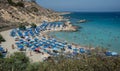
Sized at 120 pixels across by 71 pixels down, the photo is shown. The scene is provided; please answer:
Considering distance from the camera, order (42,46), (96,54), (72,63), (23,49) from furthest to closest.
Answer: (42,46) → (23,49) → (96,54) → (72,63)

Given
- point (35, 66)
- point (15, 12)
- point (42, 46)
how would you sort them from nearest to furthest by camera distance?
point (35, 66), point (42, 46), point (15, 12)

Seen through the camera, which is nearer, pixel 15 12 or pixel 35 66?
pixel 35 66

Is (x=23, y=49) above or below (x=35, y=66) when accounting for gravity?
below

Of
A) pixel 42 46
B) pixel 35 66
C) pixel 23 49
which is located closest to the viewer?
pixel 35 66

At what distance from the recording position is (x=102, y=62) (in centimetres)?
657

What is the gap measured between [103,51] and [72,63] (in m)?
1.40

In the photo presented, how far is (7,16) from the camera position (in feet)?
222

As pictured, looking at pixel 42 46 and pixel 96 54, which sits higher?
pixel 96 54

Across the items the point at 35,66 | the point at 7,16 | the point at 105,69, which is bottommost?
the point at 7,16

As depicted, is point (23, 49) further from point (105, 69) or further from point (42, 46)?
point (105, 69)

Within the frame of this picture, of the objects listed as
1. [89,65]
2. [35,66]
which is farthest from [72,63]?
[35,66]

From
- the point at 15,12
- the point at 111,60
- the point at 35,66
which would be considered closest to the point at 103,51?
the point at 111,60

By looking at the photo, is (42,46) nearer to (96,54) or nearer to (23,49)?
(23,49)

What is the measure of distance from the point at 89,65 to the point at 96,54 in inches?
34.3
